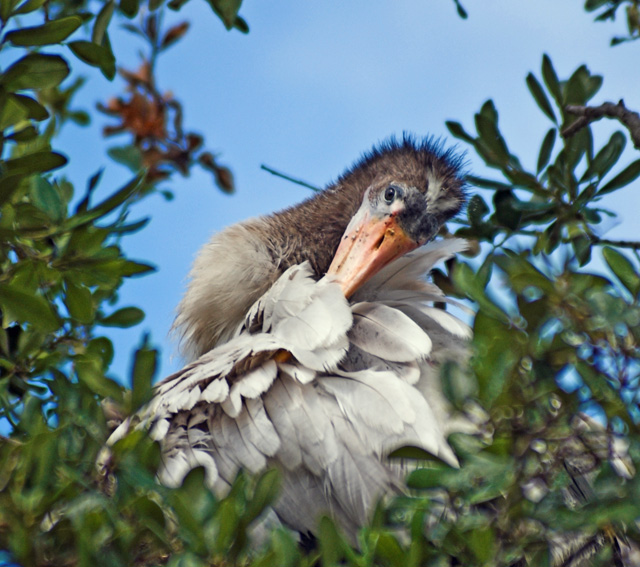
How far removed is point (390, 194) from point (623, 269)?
6.50 ft

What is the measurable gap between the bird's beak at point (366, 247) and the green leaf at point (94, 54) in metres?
1.16

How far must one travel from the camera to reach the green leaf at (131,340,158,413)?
148cm

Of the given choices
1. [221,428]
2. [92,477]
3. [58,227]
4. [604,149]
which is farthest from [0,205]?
[604,149]

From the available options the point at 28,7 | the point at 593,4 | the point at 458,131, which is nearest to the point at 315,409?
the point at 458,131

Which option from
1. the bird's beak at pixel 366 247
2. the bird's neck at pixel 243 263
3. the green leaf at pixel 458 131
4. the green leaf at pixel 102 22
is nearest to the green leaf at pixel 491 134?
the green leaf at pixel 458 131

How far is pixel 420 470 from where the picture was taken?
122 cm

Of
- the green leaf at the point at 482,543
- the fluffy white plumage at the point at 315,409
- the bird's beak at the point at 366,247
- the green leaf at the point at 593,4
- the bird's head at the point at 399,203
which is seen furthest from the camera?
the bird's head at the point at 399,203

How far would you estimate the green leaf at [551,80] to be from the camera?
7.16 ft

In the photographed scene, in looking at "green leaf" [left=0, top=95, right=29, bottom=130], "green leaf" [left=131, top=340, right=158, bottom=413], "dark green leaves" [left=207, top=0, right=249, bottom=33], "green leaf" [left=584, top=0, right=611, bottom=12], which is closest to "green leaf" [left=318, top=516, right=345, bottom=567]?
"green leaf" [left=131, top=340, right=158, bottom=413]

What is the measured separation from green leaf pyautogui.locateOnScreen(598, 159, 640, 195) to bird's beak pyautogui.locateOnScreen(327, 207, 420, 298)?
1.03 m

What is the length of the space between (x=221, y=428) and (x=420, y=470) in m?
1.10

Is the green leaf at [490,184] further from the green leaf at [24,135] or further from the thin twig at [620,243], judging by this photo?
the green leaf at [24,135]

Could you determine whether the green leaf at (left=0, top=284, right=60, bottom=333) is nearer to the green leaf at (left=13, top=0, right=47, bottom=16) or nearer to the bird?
the bird

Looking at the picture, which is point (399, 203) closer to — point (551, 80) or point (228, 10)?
point (551, 80)
